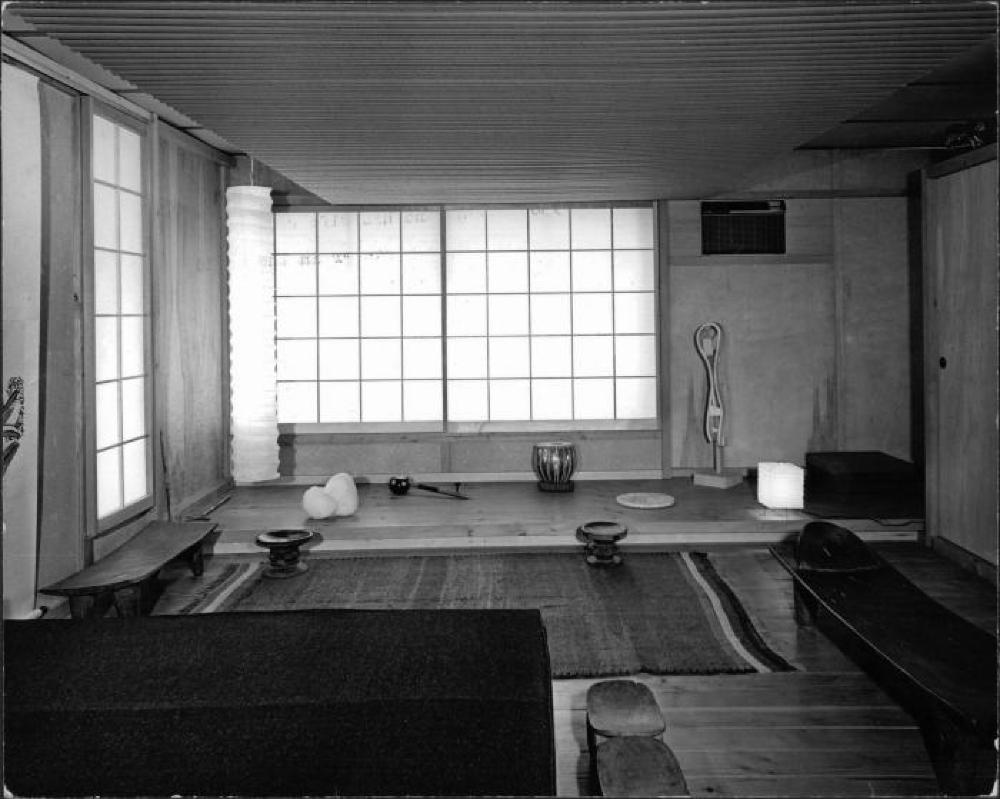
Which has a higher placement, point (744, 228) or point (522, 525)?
point (744, 228)

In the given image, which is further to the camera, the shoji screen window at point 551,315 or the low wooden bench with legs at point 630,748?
the shoji screen window at point 551,315

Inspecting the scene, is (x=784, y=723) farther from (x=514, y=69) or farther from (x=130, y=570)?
(x=130, y=570)

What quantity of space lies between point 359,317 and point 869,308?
376 cm

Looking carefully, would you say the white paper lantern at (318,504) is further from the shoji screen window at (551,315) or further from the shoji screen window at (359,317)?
the shoji screen window at (551,315)

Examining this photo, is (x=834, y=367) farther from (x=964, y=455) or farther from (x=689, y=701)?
(x=689, y=701)

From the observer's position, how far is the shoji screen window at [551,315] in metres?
6.12

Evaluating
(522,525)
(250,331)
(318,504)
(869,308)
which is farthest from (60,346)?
(869,308)

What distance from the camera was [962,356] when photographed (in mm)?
4211

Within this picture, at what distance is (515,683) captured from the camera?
1621 millimetres

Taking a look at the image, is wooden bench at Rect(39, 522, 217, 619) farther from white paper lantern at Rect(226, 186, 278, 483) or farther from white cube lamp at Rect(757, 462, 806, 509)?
white cube lamp at Rect(757, 462, 806, 509)

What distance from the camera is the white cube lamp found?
487 cm

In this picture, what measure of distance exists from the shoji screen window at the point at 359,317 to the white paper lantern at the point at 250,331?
1.54ft

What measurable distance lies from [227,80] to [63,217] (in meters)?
1.33

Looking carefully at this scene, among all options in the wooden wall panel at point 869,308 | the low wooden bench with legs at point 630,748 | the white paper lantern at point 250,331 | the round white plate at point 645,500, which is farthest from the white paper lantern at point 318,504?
the wooden wall panel at point 869,308
